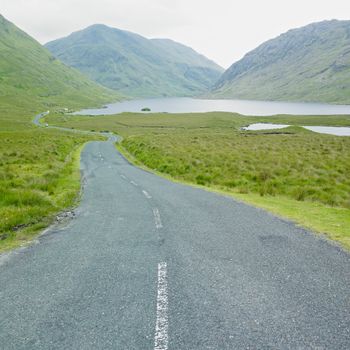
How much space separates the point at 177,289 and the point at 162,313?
795 mm

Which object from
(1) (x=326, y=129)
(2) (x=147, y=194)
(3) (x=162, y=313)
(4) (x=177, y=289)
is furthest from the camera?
(1) (x=326, y=129)

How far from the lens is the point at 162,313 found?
4.74 m

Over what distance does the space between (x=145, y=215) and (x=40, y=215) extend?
4.10m

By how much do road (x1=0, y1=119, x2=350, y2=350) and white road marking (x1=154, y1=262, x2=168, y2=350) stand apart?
0.02 meters

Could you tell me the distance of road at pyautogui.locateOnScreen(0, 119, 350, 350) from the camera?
425 cm

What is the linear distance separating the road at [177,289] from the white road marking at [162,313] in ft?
0.06

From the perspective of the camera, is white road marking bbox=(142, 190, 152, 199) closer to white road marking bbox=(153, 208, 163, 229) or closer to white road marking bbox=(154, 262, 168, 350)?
white road marking bbox=(153, 208, 163, 229)

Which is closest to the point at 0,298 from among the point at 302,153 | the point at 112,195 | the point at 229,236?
the point at 229,236

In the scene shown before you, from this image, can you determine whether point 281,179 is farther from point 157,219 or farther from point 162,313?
point 162,313

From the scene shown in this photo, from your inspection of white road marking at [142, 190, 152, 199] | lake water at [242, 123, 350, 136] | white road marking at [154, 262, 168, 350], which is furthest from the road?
lake water at [242, 123, 350, 136]

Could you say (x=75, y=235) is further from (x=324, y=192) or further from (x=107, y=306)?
(x=324, y=192)

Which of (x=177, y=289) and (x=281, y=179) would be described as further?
(x=281, y=179)

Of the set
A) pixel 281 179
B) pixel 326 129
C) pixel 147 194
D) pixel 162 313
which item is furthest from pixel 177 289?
pixel 326 129

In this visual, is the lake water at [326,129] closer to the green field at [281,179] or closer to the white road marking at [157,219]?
the green field at [281,179]
